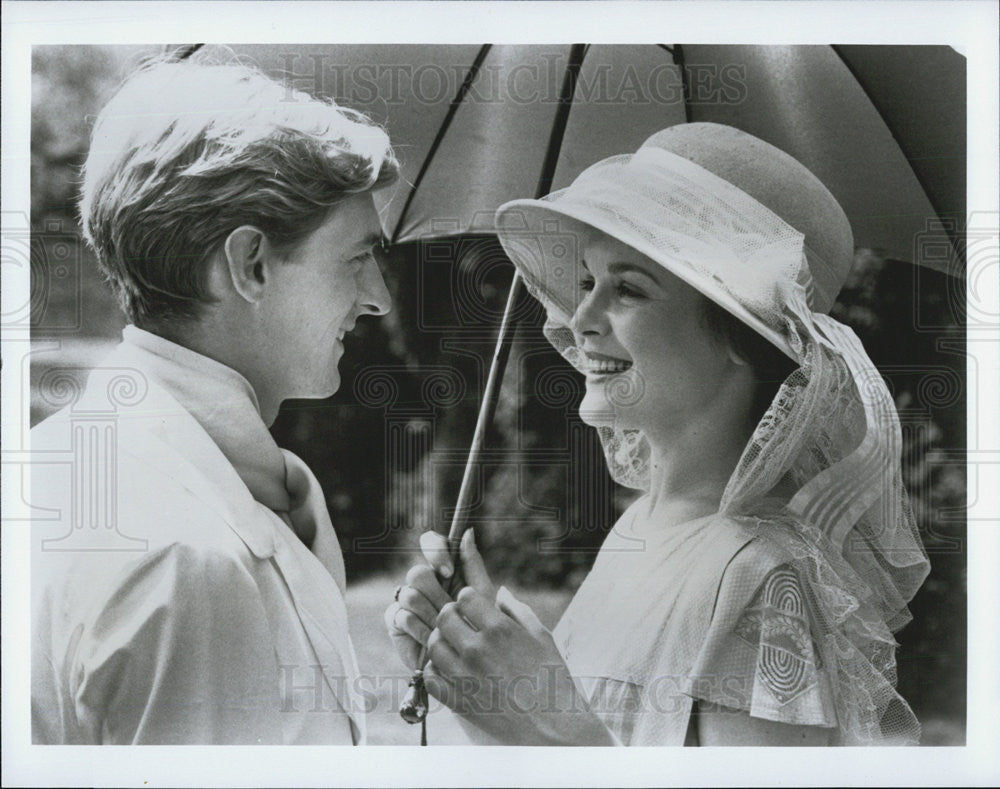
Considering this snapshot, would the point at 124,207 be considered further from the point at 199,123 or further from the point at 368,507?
the point at 368,507

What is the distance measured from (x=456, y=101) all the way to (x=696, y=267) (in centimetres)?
91

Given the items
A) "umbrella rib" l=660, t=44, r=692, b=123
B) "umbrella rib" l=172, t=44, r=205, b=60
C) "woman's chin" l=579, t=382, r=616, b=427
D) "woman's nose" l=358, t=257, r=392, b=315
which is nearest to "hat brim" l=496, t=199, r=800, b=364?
"woman's chin" l=579, t=382, r=616, b=427

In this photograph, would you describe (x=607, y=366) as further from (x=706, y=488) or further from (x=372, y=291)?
(x=372, y=291)

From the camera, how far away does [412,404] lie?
3.36 meters

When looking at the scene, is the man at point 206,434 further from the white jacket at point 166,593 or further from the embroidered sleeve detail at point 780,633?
the embroidered sleeve detail at point 780,633

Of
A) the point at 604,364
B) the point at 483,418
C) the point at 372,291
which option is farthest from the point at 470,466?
the point at 372,291

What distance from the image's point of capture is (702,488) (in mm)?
3283

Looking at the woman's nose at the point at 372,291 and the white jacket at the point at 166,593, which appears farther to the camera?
the woman's nose at the point at 372,291

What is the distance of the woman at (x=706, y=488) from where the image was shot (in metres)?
3.22

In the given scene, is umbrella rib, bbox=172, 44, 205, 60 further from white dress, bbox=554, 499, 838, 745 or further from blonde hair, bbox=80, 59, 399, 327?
white dress, bbox=554, 499, 838, 745

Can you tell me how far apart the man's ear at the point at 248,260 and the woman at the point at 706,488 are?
28.7 inches

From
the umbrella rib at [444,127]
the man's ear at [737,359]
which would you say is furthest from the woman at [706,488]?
the umbrella rib at [444,127]

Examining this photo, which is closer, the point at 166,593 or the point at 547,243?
the point at 166,593

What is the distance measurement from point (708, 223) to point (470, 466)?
3.33 feet
